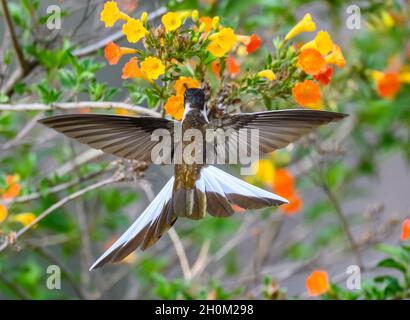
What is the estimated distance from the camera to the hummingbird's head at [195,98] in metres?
1.59

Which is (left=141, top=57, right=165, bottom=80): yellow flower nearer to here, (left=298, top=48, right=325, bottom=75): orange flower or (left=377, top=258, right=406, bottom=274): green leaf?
(left=298, top=48, right=325, bottom=75): orange flower

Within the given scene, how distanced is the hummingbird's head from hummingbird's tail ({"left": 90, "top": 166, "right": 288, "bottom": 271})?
0.17 m

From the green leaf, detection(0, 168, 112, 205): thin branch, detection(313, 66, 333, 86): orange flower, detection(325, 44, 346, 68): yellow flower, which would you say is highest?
detection(325, 44, 346, 68): yellow flower

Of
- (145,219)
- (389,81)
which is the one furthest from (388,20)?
(145,219)

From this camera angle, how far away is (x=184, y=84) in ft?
5.54

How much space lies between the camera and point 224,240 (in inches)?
163

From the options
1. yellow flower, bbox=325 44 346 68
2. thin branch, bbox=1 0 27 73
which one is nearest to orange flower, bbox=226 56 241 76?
yellow flower, bbox=325 44 346 68

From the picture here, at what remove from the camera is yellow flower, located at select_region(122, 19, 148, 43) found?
5.42ft

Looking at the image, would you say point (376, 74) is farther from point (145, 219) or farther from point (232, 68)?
point (145, 219)

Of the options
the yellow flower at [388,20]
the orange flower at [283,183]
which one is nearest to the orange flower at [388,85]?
the yellow flower at [388,20]

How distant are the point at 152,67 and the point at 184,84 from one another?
0.34 feet

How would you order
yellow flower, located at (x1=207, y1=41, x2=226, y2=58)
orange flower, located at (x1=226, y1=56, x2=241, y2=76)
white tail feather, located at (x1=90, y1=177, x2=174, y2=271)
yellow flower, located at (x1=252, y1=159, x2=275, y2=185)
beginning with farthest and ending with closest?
yellow flower, located at (x1=252, y1=159, x2=275, y2=185), orange flower, located at (x1=226, y1=56, x2=241, y2=76), yellow flower, located at (x1=207, y1=41, x2=226, y2=58), white tail feather, located at (x1=90, y1=177, x2=174, y2=271)
